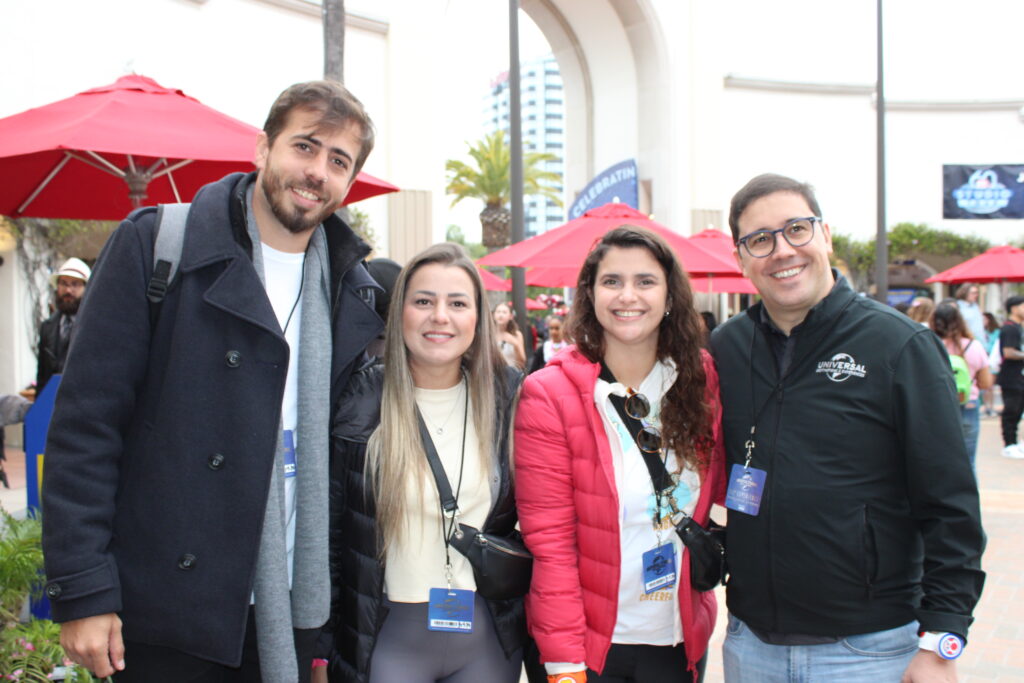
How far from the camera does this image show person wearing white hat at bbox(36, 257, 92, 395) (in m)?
5.86

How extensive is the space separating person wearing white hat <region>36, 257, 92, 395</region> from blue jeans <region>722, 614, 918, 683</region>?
447 cm

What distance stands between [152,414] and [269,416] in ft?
0.96

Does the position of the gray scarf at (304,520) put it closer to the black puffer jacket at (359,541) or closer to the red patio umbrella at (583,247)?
the black puffer jacket at (359,541)

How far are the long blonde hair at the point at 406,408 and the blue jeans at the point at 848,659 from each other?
106cm

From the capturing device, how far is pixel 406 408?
2.47m

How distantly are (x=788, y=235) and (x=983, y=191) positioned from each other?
27565 mm

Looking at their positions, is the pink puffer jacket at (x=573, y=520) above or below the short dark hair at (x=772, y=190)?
below

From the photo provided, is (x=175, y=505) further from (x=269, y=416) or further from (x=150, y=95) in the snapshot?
(x=150, y=95)

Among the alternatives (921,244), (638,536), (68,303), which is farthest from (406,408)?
(921,244)

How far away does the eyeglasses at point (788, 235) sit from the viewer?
90.0 inches

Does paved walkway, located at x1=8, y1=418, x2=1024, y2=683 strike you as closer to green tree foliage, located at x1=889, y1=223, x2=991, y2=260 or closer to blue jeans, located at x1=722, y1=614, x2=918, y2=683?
blue jeans, located at x1=722, y1=614, x2=918, y2=683

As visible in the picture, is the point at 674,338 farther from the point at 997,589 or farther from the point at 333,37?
the point at 333,37

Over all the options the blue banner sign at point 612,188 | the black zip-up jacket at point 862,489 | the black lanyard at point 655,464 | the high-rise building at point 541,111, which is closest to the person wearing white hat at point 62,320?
the black lanyard at point 655,464

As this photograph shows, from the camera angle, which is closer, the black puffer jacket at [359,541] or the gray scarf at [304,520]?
the gray scarf at [304,520]
